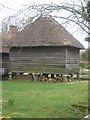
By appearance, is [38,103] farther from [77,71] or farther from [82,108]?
[77,71]

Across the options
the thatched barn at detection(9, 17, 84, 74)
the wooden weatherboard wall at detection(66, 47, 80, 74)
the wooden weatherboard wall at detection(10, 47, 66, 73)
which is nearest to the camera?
the thatched barn at detection(9, 17, 84, 74)

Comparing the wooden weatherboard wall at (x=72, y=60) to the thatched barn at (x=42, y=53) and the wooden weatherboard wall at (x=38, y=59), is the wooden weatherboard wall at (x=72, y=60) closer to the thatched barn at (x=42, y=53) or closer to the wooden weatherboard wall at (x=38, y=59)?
the thatched barn at (x=42, y=53)

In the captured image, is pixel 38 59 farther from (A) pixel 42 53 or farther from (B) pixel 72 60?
(B) pixel 72 60

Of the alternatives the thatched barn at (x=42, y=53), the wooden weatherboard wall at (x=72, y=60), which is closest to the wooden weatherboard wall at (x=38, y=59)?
the thatched barn at (x=42, y=53)

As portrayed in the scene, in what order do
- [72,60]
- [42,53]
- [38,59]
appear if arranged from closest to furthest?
[42,53] → [38,59] → [72,60]

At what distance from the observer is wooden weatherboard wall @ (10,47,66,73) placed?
74.6 ft

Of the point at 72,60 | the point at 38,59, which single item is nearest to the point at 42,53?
the point at 38,59

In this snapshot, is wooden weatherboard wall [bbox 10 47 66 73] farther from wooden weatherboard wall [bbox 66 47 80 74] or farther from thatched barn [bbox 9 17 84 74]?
wooden weatherboard wall [bbox 66 47 80 74]

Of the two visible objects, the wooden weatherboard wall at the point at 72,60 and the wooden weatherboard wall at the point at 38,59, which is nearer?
the wooden weatherboard wall at the point at 38,59

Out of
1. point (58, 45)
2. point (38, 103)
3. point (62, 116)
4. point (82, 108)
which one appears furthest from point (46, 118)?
point (58, 45)

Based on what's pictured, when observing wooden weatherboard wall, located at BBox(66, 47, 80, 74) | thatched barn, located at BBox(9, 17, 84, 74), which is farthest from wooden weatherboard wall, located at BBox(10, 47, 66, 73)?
wooden weatherboard wall, located at BBox(66, 47, 80, 74)

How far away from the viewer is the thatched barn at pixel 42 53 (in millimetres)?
22391

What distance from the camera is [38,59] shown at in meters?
23.2

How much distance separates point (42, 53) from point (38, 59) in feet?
2.08
